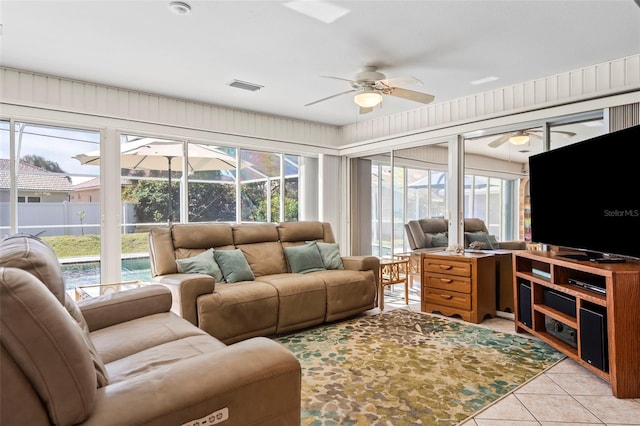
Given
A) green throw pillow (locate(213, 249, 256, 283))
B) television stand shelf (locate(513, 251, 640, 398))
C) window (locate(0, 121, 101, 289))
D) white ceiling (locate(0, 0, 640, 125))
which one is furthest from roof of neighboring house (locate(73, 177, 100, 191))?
television stand shelf (locate(513, 251, 640, 398))

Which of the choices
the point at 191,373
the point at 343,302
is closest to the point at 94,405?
the point at 191,373

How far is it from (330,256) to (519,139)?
2379 mm

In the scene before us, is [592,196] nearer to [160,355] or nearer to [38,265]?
[160,355]

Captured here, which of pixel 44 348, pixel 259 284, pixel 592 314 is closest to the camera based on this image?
pixel 44 348

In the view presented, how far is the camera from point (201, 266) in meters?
3.35

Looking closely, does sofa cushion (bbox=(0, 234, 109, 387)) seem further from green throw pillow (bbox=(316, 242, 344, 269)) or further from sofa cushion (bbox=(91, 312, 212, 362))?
green throw pillow (bbox=(316, 242, 344, 269))

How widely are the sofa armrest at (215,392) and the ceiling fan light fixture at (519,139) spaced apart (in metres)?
3.63

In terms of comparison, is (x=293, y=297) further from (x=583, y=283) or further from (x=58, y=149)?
(x=58, y=149)

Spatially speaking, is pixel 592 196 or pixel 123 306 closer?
pixel 123 306

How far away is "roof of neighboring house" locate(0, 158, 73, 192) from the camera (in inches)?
138

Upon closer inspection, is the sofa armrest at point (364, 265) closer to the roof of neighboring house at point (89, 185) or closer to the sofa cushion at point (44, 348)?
the roof of neighboring house at point (89, 185)

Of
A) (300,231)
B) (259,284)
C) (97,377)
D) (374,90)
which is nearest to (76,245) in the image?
(259,284)

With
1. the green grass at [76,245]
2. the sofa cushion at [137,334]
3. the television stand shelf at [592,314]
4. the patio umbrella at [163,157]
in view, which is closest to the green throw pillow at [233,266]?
the green grass at [76,245]

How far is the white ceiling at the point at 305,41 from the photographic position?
8.13 feet
